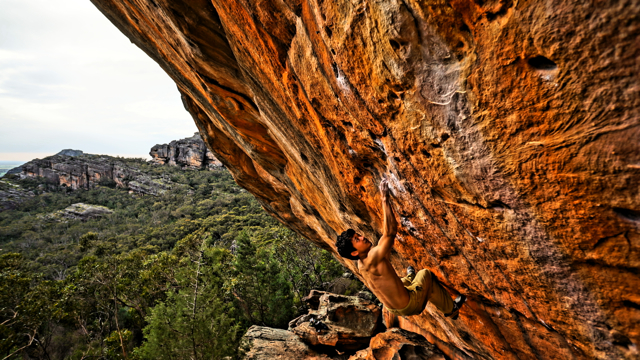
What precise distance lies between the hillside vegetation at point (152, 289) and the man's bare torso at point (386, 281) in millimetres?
8113

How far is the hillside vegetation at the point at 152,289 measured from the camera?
33.7ft

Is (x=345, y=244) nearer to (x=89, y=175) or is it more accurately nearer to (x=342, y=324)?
(x=342, y=324)

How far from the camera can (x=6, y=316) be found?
14.8 metres

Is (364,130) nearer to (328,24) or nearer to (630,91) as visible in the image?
(328,24)

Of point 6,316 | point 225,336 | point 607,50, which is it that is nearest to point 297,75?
point 607,50

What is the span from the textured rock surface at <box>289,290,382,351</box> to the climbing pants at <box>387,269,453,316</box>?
22.2 feet

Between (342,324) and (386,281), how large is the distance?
7941 mm

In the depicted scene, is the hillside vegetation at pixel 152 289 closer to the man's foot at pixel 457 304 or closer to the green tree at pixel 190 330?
the green tree at pixel 190 330

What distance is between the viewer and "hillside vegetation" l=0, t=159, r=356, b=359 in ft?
33.7

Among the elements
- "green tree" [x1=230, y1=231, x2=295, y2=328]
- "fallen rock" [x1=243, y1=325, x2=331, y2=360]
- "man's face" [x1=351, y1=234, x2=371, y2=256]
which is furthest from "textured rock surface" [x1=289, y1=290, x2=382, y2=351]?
"man's face" [x1=351, y1=234, x2=371, y2=256]

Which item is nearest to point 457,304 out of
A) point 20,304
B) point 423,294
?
point 423,294

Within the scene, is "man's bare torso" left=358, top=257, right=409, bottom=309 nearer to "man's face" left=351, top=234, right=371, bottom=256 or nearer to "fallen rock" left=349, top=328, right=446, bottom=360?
"man's face" left=351, top=234, right=371, bottom=256

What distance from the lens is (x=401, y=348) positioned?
6.26 metres

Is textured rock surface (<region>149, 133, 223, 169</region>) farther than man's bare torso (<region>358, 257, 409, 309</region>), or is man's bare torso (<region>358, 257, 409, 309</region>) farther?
textured rock surface (<region>149, 133, 223, 169</region>)
